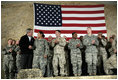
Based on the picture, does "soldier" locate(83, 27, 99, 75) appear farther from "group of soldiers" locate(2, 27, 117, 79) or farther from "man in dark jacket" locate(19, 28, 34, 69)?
"man in dark jacket" locate(19, 28, 34, 69)

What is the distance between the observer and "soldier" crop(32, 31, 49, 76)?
682 cm

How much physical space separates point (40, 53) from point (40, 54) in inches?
1.3

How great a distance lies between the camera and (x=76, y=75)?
22.1 feet

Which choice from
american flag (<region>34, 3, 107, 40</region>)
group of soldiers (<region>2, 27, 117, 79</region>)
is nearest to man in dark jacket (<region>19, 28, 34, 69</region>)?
group of soldiers (<region>2, 27, 117, 79</region>)

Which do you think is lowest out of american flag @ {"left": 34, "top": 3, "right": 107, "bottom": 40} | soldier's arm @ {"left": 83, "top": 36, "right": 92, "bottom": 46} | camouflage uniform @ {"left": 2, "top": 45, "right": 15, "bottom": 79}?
camouflage uniform @ {"left": 2, "top": 45, "right": 15, "bottom": 79}

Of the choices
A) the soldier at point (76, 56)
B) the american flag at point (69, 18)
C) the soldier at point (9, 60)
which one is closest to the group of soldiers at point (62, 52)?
the soldier at point (76, 56)

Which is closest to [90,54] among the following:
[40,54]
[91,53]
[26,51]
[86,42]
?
[91,53]

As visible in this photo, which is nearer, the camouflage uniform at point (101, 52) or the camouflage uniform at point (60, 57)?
the camouflage uniform at point (60, 57)

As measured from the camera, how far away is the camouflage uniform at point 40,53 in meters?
6.82

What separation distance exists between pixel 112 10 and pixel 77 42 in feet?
14.7

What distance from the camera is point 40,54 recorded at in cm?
688

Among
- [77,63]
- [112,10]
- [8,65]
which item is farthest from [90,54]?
[112,10]

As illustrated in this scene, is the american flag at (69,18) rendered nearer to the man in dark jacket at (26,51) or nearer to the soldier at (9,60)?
the soldier at (9,60)

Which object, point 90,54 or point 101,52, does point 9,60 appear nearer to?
point 90,54
